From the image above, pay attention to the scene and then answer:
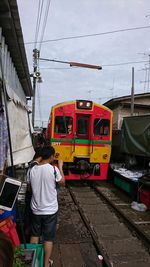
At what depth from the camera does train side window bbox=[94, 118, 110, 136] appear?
11023 millimetres

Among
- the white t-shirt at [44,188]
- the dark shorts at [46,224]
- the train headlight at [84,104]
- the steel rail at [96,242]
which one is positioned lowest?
the steel rail at [96,242]

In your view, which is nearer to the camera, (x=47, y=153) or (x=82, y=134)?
(x=47, y=153)

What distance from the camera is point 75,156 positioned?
34.9 ft

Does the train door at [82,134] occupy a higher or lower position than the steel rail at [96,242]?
higher

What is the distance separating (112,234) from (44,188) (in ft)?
9.15

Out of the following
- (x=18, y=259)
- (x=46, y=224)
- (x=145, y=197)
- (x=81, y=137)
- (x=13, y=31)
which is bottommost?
(x=145, y=197)

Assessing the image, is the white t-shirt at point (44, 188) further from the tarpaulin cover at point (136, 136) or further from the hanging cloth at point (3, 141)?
the tarpaulin cover at point (136, 136)

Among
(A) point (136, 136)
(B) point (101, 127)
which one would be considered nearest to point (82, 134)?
(B) point (101, 127)

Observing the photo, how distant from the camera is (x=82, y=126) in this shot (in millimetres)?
10984

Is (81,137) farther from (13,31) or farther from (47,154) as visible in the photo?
(47,154)

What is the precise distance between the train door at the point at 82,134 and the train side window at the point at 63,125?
1.02 ft

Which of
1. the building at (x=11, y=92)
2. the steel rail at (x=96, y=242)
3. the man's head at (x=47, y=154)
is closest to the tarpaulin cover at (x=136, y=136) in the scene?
the steel rail at (x=96, y=242)

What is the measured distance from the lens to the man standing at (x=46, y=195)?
3.94 meters

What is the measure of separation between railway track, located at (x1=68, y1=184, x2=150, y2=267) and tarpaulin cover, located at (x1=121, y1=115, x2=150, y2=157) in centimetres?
201
